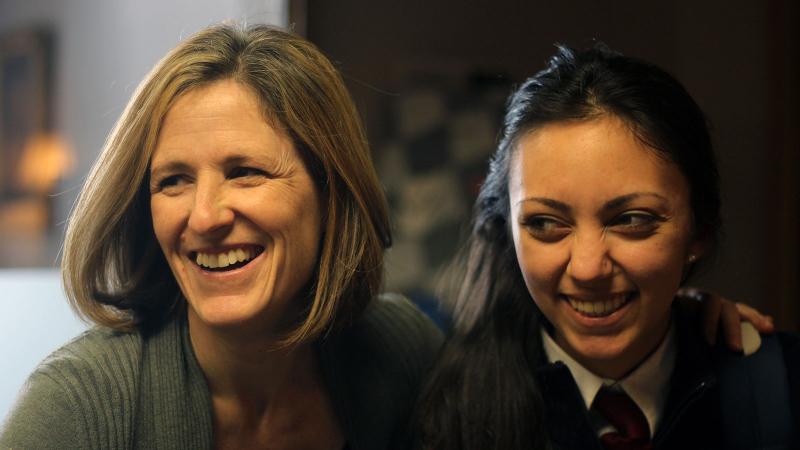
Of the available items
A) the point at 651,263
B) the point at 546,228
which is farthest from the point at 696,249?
the point at 546,228

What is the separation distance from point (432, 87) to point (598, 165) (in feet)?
4.81

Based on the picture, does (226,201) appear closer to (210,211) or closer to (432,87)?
(210,211)

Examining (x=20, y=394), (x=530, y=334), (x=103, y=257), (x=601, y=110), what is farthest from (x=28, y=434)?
(x=601, y=110)

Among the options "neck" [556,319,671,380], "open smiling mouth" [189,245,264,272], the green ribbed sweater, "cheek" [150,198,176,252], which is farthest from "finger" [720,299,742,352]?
"cheek" [150,198,176,252]

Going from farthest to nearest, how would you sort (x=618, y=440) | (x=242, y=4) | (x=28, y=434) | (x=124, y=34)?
(x=124, y=34) → (x=242, y=4) → (x=618, y=440) → (x=28, y=434)

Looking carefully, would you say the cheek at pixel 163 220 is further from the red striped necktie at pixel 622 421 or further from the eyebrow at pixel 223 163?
the red striped necktie at pixel 622 421

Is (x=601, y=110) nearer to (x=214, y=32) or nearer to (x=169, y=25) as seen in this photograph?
(x=214, y=32)

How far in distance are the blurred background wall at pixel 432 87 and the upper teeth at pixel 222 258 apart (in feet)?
2.45

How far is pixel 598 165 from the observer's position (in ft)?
4.25

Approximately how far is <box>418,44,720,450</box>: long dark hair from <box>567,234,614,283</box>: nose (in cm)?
16

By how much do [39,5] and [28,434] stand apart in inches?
51.0

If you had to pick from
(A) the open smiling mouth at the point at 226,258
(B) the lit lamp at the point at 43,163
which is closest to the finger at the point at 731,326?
(A) the open smiling mouth at the point at 226,258

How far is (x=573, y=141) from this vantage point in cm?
132

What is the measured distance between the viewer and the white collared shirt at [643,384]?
1.42 meters
